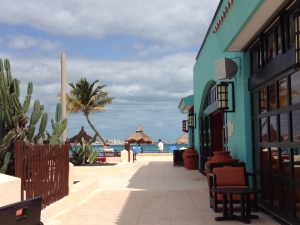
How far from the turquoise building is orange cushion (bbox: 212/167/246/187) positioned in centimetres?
40

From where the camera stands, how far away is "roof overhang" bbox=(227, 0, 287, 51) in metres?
6.34

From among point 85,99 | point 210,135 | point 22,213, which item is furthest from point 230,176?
point 85,99

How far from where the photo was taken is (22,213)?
3.21 m

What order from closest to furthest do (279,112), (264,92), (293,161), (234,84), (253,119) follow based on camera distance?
(293,161) < (279,112) < (264,92) < (253,119) < (234,84)

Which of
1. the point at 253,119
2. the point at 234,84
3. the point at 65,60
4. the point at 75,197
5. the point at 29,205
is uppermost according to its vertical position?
the point at 65,60

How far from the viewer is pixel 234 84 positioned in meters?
→ 10.1

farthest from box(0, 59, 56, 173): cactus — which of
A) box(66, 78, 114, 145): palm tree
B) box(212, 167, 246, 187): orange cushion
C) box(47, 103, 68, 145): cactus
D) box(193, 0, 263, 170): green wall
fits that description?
box(66, 78, 114, 145): palm tree

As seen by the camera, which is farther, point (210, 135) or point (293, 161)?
point (210, 135)

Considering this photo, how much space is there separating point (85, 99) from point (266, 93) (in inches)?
1086

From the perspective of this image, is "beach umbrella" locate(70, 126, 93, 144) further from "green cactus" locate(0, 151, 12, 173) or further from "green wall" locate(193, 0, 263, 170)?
"green cactus" locate(0, 151, 12, 173)

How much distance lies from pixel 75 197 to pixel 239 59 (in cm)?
459

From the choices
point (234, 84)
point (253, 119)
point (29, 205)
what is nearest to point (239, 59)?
point (234, 84)

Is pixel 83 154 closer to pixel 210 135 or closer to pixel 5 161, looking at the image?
pixel 210 135

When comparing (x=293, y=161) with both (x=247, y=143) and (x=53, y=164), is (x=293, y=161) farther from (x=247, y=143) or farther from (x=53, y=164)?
(x=53, y=164)
